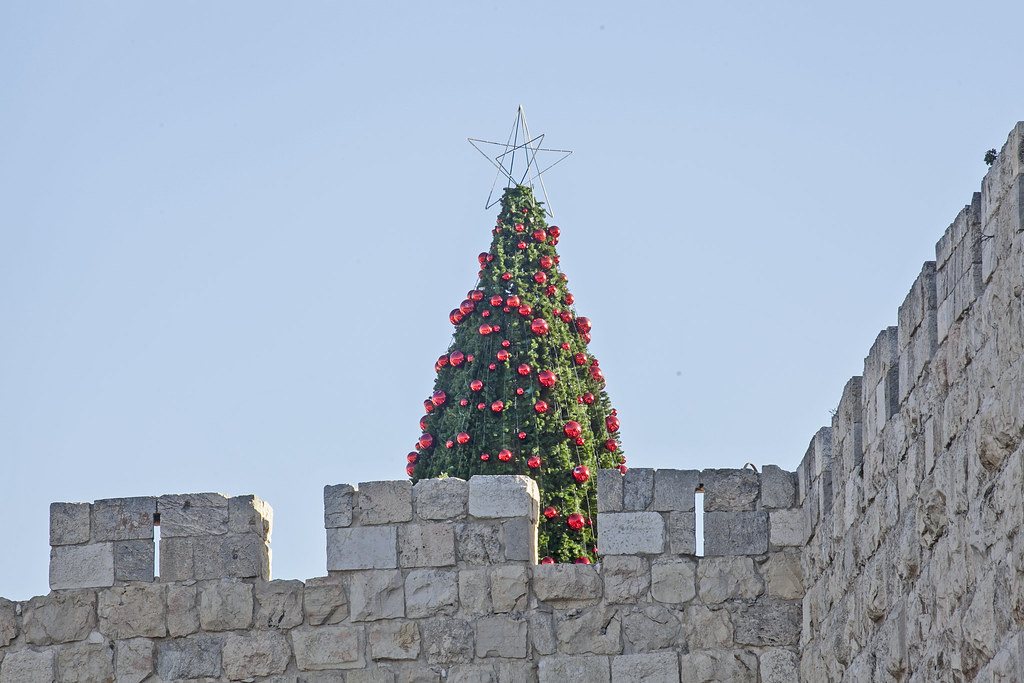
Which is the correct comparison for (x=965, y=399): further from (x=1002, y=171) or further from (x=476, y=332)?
(x=476, y=332)

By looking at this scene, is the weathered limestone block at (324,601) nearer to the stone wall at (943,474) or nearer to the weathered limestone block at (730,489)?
the weathered limestone block at (730,489)

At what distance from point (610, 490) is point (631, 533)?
20 cm

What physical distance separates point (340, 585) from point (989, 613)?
3.97 meters

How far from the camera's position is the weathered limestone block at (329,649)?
768cm

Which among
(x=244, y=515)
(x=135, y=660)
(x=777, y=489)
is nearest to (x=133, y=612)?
→ (x=135, y=660)

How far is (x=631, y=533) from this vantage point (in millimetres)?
7707

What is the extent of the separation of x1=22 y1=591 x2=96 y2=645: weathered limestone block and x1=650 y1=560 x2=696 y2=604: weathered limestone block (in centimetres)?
244

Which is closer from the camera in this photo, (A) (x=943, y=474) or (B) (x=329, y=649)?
(A) (x=943, y=474)

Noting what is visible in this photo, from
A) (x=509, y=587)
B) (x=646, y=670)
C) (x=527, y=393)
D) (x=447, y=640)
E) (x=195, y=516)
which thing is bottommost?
(x=646, y=670)

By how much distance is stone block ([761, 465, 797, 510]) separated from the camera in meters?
7.73

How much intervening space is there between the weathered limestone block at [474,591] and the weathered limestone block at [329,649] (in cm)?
47

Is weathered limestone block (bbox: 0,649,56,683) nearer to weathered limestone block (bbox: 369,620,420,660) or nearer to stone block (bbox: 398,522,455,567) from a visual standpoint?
weathered limestone block (bbox: 369,620,420,660)

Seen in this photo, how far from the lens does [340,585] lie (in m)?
7.77

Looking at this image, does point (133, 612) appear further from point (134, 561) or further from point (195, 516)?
point (195, 516)
